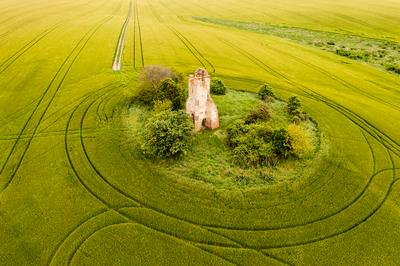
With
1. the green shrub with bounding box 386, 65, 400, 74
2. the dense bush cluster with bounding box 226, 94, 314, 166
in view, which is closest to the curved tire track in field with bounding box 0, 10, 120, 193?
the dense bush cluster with bounding box 226, 94, 314, 166

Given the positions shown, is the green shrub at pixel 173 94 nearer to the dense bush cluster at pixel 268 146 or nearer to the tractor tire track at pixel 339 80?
the dense bush cluster at pixel 268 146

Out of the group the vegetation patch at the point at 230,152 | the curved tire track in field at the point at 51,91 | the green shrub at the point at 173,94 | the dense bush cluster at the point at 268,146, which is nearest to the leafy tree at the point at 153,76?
the green shrub at the point at 173,94

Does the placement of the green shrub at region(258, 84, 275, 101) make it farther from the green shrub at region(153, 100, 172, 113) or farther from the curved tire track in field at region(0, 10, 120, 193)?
the curved tire track in field at region(0, 10, 120, 193)

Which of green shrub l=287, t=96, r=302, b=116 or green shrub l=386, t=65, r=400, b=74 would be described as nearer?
green shrub l=287, t=96, r=302, b=116

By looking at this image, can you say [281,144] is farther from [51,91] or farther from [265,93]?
[51,91]

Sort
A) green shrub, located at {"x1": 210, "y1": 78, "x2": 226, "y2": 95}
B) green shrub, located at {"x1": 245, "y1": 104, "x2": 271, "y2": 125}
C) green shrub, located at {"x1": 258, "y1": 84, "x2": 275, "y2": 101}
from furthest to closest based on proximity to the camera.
Answer: green shrub, located at {"x1": 210, "y1": 78, "x2": 226, "y2": 95}, green shrub, located at {"x1": 258, "y1": 84, "x2": 275, "y2": 101}, green shrub, located at {"x1": 245, "y1": 104, "x2": 271, "y2": 125}
